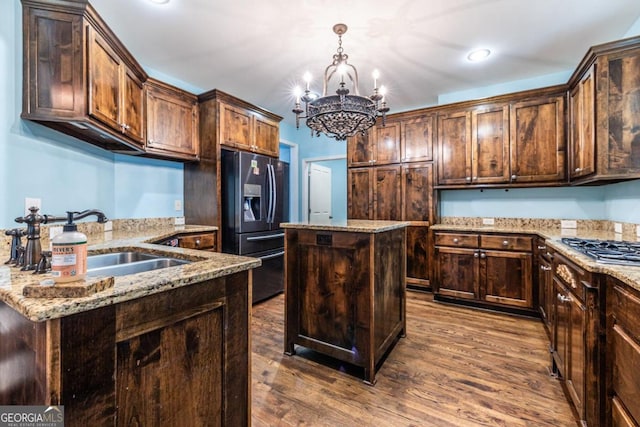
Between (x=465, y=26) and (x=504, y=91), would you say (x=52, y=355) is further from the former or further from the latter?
(x=504, y=91)

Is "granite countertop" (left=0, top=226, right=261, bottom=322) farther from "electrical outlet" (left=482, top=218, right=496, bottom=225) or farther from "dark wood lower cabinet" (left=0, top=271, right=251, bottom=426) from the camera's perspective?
"electrical outlet" (left=482, top=218, right=496, bottom=225)

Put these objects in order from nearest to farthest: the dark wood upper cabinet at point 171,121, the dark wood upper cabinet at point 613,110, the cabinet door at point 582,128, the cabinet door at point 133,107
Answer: the dark wood upper cabinet at point 613,110
the cabinet door at point 582,128
the cabinet door at point 133,107
the dark wood upper cabinet at point 171,121

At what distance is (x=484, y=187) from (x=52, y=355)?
3900 millimetres

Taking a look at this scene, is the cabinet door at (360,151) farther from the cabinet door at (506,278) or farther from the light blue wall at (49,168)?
the light blue wall at (49,168)

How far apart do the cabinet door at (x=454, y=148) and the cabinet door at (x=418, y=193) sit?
0.17 m

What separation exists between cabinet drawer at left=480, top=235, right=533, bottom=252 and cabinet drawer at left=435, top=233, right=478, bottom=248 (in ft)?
0.27

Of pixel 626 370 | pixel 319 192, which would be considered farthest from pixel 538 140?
pixel 319 192

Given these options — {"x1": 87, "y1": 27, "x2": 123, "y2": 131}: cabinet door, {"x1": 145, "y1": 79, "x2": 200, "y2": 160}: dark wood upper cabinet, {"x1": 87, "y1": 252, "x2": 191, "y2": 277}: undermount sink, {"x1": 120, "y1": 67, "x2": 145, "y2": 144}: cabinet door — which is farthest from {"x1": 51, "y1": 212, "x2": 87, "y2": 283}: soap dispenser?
{"x1": 145, "y1": 79, "x2": 200, "y2": 160}: dark wood upper cabinet

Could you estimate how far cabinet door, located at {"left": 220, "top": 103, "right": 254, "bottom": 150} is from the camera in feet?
10.9

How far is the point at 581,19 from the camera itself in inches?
92.0

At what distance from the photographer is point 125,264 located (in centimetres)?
153

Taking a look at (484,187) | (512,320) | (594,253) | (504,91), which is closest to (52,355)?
(594,253)

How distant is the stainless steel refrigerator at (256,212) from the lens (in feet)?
10.8

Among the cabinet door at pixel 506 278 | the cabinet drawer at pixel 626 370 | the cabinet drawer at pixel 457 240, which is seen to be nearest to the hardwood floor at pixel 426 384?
Answer: the cabinet door at pixel 506 278
